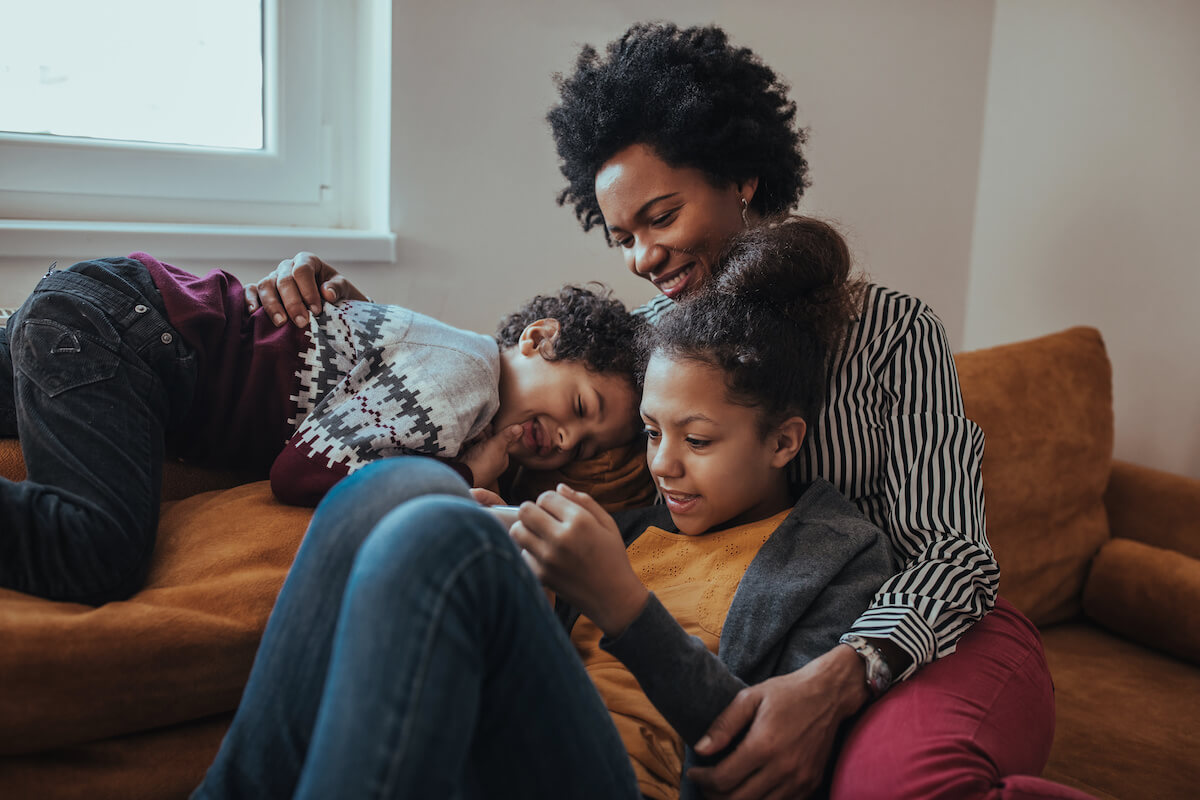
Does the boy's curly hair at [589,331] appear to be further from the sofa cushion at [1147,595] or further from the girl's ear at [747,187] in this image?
the sofa cushion at [1147,595]

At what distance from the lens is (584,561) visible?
0.93m

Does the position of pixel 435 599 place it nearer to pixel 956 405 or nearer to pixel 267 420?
pixel 267 420

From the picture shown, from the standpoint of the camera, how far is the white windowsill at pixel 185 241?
5.17 ft

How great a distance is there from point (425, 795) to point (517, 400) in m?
0.79

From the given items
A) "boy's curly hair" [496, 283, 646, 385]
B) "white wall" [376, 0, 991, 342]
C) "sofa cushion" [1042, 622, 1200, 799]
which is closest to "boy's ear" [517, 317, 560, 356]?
"boy's curly hair" [496, 283, 646, 385]

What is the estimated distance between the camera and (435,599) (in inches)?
28.7

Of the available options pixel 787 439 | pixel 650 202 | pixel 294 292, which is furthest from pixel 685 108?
pixel 294 292

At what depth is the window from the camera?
1.72m

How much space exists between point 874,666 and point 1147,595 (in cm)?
105

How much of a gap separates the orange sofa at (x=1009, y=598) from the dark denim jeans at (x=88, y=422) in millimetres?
46

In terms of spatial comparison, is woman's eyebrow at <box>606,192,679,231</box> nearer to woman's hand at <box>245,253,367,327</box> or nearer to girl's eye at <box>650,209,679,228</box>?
girl's eye at <box>650,209,679,228</box>

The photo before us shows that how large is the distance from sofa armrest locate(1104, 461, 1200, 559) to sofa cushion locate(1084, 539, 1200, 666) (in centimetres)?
5

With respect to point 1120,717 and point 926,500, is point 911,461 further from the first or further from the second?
point 1120,717

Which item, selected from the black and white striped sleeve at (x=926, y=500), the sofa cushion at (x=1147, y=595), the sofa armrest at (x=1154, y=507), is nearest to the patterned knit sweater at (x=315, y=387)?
the black and white striped sleeve at (x=926, y=500)
